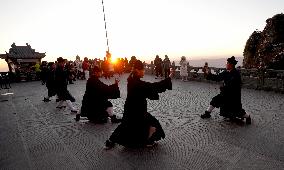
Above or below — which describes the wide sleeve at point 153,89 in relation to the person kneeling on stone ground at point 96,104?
above

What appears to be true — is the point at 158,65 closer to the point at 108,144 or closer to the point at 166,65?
the point at 166,65

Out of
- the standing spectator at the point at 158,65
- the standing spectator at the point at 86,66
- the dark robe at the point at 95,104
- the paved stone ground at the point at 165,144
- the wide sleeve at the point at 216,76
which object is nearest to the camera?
the paved stone ground at the point at 165,144

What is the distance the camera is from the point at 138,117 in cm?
643

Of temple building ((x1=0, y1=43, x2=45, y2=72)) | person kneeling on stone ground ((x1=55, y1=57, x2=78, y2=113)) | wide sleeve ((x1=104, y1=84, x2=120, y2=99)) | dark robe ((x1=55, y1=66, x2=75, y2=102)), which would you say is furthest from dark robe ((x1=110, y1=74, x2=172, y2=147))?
temple building ((x1=0, y1=43, x2=45, y2=72))

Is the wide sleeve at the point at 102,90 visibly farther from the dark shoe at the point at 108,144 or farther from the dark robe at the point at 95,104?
the dark shoe at the point at 108,144

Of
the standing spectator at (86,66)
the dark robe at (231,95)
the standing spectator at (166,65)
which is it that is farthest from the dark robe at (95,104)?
the standing spectator at (86,66)

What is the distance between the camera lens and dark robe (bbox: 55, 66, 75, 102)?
429 inches

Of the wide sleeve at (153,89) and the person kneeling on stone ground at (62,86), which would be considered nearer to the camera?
the wide sleeve at (153,89)

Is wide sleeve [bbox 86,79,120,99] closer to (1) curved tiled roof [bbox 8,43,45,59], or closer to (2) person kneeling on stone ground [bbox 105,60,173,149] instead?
(2) person kneeling on stone ground [bbox 105,60,173,149]

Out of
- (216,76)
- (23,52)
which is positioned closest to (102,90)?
(216,76)

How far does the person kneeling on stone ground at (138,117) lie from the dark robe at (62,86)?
4856 millimetres

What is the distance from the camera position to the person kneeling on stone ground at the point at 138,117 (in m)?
6.31

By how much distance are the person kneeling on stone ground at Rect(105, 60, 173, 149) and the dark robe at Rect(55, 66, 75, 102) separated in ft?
15.9

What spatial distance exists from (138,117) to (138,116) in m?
0.02
